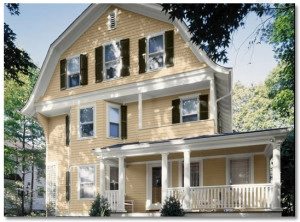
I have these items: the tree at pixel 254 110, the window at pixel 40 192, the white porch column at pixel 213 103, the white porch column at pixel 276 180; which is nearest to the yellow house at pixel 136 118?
the white porch column at pixel 213 103

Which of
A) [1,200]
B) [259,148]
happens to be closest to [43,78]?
[1,200]

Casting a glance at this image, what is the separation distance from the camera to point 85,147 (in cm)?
953

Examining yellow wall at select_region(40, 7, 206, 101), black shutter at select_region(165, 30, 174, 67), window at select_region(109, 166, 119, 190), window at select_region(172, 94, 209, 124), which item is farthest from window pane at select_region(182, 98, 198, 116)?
window at select_region(109, 166, 119, 190)

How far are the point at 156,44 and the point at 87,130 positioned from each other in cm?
233

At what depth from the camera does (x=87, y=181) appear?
9.34 m

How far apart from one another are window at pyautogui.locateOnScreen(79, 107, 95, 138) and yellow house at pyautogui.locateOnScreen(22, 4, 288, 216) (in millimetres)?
21

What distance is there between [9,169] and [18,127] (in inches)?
40.9

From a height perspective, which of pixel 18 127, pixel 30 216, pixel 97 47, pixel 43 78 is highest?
pixel 97 47

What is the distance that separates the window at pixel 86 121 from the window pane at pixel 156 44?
1813 mm

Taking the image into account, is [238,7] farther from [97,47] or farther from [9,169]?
[9,169]

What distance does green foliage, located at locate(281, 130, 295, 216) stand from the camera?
6.38 meters

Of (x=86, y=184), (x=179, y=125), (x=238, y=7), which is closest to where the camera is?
(x=238, y=7)

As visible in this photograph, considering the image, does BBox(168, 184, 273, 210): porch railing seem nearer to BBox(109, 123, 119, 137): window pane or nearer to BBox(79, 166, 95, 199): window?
BBox(79, 166, 95, 199): window

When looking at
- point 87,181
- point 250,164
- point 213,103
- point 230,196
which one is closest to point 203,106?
point 213,103
